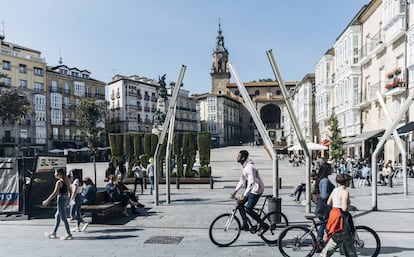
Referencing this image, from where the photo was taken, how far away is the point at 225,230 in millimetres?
8375

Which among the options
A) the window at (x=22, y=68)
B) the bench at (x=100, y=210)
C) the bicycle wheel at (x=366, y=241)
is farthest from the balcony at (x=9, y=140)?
the bicycle wheel at (x=366, y=241)

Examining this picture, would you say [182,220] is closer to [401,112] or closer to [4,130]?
[401,112]

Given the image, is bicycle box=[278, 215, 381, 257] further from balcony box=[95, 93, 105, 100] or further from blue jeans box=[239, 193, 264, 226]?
balcony box=[95, 93, 105, 100]

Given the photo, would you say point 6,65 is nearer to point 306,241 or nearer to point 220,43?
point 306,241

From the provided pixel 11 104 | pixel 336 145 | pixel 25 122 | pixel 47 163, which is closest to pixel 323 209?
pixel 47 163

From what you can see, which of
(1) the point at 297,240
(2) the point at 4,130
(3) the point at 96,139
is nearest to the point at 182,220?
(1) the point at 297,240

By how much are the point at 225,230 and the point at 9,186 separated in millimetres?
7944

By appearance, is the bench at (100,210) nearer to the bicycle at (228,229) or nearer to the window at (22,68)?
the bicycle at (228,229)

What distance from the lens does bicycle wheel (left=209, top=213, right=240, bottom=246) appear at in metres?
8.41

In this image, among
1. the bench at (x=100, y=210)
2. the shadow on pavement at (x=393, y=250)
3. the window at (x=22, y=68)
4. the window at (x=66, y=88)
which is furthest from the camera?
the window at (x=66, y=88)

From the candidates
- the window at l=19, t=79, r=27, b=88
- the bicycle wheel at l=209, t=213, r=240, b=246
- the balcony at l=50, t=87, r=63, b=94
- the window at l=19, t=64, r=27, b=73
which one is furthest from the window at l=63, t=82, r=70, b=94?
the bicycle wheel at l=209, t=213, r=240, b=246

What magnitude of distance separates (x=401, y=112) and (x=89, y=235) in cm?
1058

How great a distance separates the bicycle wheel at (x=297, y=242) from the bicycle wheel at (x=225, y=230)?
1187mm

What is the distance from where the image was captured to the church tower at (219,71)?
114 meters
